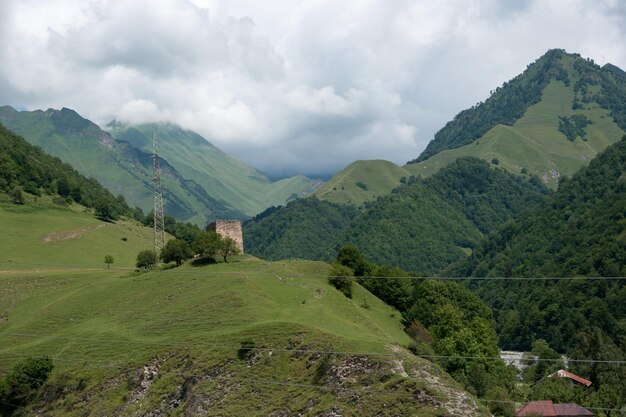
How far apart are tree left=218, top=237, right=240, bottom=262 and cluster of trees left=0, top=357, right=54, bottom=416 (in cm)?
3711

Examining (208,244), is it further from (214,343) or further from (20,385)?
(20,385)

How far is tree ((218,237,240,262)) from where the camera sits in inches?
4518

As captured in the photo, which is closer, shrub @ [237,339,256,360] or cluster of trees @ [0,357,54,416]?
shrub @ [237,339,256,360]

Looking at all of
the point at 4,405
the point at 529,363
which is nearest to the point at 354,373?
the point at 4,405

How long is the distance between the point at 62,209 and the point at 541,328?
128605mm

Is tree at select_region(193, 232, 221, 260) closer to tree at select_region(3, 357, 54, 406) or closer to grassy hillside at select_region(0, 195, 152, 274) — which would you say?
tree at select_region(3, 357, 54, 406)

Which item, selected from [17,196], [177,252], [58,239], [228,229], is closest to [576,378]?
[228,229]

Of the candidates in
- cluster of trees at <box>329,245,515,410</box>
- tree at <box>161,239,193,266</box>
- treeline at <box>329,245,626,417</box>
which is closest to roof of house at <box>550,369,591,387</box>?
treeline at <box>329,245,626,417</box>

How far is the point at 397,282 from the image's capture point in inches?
4877

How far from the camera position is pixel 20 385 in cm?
8219

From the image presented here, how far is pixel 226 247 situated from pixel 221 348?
37545mm

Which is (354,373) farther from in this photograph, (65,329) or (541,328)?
(541,328)

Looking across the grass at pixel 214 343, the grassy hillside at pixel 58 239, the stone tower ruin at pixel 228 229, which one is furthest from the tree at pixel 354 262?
the grassy hillside at pixel 58 239

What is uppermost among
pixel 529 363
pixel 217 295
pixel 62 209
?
pixel 62 209
